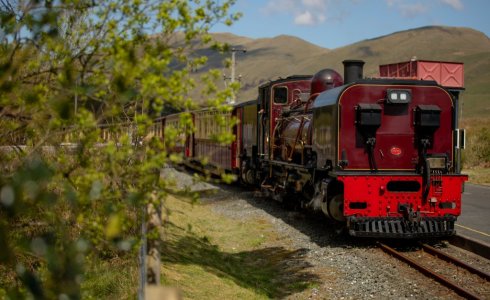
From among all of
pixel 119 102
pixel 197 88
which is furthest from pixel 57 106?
pixel 197 88

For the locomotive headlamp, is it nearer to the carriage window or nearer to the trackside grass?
the trackside grass

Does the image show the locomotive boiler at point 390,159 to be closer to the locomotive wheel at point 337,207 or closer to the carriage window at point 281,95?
the locomotive wheel at point 337,207

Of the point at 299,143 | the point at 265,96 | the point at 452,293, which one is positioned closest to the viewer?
the point at 452,293

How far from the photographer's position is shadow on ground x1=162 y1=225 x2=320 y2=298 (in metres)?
9.36

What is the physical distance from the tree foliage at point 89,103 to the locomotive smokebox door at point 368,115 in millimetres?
6999

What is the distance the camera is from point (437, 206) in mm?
11219

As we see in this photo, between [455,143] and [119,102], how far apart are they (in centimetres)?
933

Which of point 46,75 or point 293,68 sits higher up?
point 293,68

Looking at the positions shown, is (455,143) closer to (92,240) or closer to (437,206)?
(437,206)

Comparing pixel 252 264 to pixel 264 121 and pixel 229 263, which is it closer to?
pixel 229 263

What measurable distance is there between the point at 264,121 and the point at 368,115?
6.24 meters

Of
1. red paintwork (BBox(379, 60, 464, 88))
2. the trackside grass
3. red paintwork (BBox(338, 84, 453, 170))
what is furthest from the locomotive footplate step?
red paintwork (BBox(379, 60, 464, 88))

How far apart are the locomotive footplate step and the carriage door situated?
237 inches

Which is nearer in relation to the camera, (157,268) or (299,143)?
(157,268)
